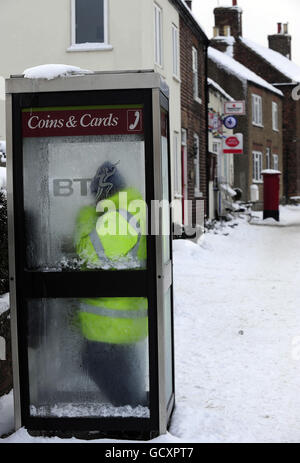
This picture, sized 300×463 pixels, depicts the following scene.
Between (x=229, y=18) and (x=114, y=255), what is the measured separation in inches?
1522

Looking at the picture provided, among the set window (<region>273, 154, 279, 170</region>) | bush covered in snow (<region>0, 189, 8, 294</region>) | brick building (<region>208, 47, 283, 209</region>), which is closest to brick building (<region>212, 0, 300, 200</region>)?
window (<region>273, 154, 279, 170</region>)

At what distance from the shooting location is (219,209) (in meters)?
26.1

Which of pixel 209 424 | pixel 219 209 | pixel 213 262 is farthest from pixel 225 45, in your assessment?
pixel 209 424

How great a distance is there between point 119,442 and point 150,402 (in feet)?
0.96

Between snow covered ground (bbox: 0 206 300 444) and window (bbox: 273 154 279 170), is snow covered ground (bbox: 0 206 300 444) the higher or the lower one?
the lower one

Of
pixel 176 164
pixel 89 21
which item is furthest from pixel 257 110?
pixel 89 21

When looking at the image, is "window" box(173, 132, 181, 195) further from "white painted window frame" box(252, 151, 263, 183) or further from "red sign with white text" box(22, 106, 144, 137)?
"white painted window frame" box(252, 151, 263, 183)

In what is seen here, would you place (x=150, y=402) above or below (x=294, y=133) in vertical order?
below

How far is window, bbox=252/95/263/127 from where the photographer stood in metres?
37.3

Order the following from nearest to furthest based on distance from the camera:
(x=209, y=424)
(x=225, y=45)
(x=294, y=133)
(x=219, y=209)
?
1. (x=209, y=424)
2. (x=219, y=209)
3. (x=225, y=45)
4. (x=294, y=133)

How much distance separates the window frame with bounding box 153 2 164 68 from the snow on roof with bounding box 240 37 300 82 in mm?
26223

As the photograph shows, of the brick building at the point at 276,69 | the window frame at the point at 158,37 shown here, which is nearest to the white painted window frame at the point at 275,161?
the brick building at the point at 276,69

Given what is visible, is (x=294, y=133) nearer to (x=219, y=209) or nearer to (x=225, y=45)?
(x=225, y=45)

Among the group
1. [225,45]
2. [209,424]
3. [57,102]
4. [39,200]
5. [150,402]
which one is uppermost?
[225,45]
